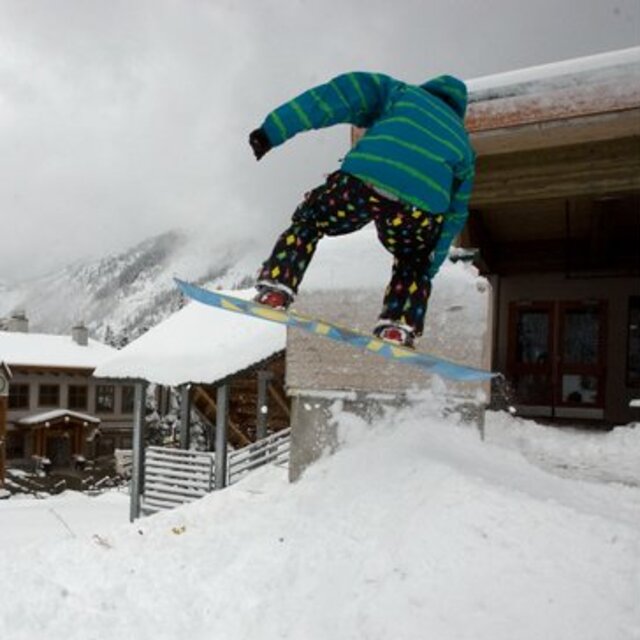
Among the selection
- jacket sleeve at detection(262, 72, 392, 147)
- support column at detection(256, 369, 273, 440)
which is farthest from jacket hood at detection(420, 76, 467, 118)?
support column at detection(256, 369, 273, 440)

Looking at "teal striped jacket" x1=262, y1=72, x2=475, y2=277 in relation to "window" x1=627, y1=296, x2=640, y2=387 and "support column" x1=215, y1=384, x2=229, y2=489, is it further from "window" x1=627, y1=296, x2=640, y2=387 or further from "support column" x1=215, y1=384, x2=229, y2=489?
"window" x1=627, y1=296, x2=640, y2=387

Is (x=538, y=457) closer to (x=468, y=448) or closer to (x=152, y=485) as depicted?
(x=468, y=448)

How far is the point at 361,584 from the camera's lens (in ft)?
8.66

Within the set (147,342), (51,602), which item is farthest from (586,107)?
(147,342)

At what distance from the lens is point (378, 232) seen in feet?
10.5

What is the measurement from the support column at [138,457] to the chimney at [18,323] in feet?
81.6

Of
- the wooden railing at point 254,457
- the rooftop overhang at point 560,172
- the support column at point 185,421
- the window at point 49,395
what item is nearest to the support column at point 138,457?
the support column at point 185,421

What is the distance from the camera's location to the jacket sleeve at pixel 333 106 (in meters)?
2.69

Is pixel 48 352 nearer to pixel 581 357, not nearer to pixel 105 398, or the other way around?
pixel 105 398

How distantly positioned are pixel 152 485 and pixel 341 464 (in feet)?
33.6

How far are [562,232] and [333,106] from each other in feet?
29.5

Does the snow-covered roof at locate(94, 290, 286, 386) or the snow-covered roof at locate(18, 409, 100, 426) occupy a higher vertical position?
the snow-covered roof at locate(94, 290, 286, 386)

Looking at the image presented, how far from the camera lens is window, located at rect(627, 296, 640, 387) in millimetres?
11031

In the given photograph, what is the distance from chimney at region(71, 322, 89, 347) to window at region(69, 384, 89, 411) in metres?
2.97
